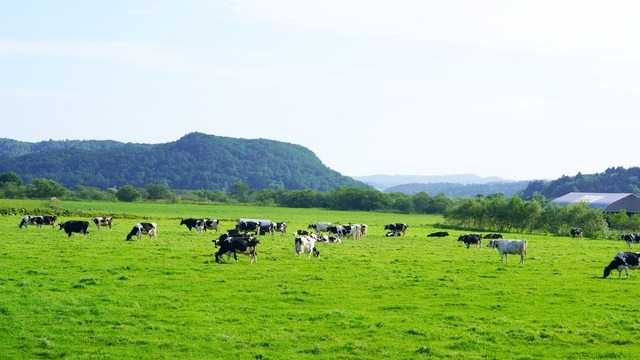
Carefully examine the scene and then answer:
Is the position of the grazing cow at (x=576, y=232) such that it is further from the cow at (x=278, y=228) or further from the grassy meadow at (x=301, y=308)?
the grassy meadow at (x=301, y=308)

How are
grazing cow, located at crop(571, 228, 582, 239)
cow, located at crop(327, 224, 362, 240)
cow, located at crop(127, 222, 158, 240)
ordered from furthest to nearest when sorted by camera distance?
grazing cow, located at crop(571, 228, 582, 239) → cow, located at crop(327, 224, 362, 240) → cow, located at crop(127, 222, 158, 240)

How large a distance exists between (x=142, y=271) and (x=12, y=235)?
63.7 feet

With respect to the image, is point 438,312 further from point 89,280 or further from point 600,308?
point 89,280

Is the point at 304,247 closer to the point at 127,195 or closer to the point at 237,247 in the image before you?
the point at 237,247

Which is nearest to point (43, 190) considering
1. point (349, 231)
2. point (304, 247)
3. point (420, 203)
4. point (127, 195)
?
point (127, 195)

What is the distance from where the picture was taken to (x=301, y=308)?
1958 centimetres

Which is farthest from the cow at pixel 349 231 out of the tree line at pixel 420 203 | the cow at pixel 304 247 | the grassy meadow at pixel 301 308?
the tree line at pixel 420 203

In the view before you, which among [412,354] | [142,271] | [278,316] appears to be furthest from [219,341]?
[142,271]

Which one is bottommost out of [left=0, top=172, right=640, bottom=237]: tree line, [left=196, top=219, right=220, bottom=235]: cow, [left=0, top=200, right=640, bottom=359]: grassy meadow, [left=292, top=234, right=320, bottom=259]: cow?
[left=0, top=200, right=640, bottom=359]: grassy meadow

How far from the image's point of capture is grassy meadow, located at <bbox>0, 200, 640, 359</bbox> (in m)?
15.4

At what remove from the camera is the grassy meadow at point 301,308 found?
50.7 ft

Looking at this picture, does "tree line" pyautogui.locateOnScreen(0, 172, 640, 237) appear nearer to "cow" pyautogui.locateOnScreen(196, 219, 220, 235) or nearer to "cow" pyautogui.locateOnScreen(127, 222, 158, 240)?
"cow" pyautogui.locateOnScreen(196, 219, 220, 235)

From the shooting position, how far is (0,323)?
54.7 feet

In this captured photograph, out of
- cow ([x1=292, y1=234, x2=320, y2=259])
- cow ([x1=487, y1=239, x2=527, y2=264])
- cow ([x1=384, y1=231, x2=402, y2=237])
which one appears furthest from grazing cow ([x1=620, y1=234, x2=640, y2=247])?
cow ([x1=292, y1=234, x2=320, y2=259])
